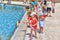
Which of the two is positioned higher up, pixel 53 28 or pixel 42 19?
pixel 42 19

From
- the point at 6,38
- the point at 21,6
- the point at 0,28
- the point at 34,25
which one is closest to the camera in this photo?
the point at 34,25

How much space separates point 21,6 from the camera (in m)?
→ 26.0

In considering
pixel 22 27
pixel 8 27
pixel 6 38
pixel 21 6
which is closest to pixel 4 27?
pixel 8 27

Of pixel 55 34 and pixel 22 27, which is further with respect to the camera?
pixel 22 27

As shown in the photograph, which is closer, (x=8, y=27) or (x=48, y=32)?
(x=48, y=32)

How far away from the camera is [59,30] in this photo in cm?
1186

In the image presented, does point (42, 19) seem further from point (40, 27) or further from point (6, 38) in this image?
point (6, 38)

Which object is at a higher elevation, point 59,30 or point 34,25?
point 34,25

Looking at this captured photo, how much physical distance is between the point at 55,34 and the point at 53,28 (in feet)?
5.40

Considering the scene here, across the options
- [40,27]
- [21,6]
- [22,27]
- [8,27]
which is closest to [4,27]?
[8,27]

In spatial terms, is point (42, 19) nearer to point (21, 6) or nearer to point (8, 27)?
point (8, 27)

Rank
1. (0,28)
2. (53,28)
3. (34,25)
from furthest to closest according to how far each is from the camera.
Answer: (0,28) < (53,28) < (34,25)

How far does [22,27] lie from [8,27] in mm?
1681

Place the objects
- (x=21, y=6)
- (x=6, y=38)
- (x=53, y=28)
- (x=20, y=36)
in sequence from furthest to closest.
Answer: (x=21, y=6) < (x=53, y=28) < (x=6, y=38) < (x=20, y=36)
